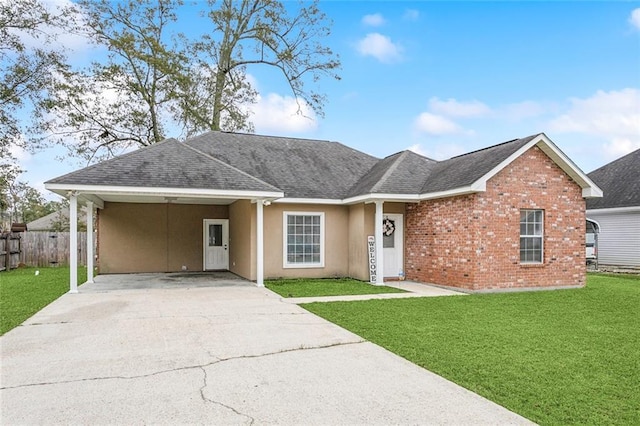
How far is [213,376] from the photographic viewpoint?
4742mm

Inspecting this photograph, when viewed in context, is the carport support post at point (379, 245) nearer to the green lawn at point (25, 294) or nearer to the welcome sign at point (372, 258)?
the welcome sign at point (372, 258)

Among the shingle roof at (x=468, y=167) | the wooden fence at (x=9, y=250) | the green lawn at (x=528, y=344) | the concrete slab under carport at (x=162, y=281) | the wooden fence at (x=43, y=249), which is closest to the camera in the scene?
the green lawn at (x=528, y=344)

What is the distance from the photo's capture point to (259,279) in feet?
40.6

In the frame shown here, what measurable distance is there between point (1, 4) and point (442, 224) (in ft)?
72.0

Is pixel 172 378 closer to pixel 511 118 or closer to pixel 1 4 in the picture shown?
pixel 511 118

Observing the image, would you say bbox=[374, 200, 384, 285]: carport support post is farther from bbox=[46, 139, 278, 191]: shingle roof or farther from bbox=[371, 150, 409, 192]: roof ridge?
bbox=[46, 139, 278, 191]: shingle roof

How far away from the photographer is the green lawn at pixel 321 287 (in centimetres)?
1104

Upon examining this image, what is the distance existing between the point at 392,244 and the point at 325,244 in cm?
217

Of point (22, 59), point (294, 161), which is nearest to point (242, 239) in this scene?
point (294, 161)

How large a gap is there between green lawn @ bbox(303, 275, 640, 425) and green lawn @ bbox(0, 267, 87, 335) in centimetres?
536

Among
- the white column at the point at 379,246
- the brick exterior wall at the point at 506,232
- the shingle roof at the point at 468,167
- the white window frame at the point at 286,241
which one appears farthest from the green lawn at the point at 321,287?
the shingle roof at the point at 468,167

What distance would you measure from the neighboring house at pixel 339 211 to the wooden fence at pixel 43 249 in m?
6.27

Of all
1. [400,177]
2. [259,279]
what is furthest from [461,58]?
[259,279]

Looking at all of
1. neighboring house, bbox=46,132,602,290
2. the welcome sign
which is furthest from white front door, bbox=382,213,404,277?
the welcome sign
